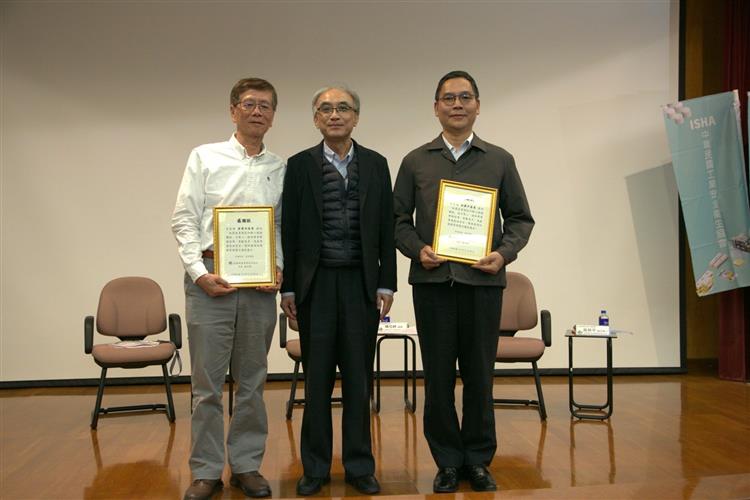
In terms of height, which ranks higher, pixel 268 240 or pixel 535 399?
pixel 268 240

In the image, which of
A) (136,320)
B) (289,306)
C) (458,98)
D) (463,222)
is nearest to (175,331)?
(136,320)

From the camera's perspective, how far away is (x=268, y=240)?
9.50ft

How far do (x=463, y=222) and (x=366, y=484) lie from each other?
1135 millimetres

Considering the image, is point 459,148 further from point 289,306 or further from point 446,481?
point 446,481

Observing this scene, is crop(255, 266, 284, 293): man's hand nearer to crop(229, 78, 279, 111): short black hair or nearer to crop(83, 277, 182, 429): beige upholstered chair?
crop(229, 78, 279, 111): short black hair

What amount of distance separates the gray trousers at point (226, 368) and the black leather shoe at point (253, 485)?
0.09 feet

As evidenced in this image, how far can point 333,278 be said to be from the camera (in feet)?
9.50

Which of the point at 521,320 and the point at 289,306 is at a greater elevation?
the point at 289,306

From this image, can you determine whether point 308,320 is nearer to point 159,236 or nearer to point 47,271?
point 159,236

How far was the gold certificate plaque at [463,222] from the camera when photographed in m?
2.93

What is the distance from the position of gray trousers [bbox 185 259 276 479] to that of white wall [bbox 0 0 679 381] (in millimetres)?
3148

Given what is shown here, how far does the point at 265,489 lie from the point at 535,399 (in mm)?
2753

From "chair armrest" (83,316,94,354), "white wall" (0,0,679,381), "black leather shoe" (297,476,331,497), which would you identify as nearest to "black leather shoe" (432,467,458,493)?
"black leather shoe" (297,476,331,497)

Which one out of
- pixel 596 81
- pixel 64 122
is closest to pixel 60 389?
pixel 64 122
